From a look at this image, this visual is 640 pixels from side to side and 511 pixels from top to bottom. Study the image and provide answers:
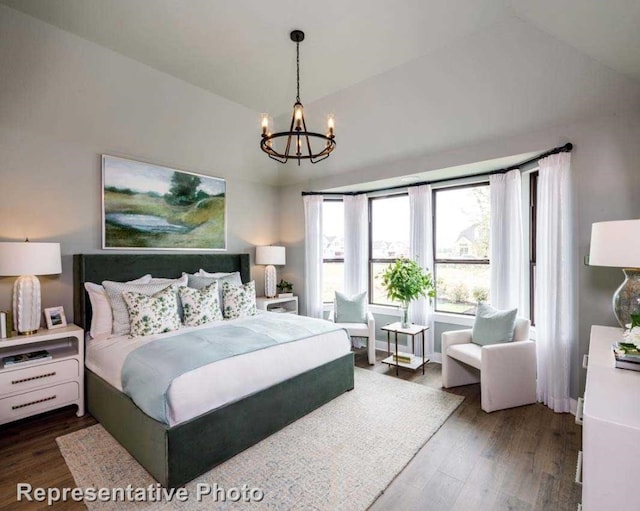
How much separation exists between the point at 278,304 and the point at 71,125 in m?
3.49

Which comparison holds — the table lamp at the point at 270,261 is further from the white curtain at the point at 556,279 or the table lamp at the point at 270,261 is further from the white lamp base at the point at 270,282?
the white curtain at the point at 556,279

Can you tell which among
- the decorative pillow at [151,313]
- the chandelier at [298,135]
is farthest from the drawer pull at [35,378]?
the chandelier at [298,135]

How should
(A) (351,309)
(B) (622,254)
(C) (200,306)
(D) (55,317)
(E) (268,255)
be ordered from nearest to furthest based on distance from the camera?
(B) (622,254) < (D) (55,317) < (C) (200,306) < (A) (351,309) < (E) (268,255)

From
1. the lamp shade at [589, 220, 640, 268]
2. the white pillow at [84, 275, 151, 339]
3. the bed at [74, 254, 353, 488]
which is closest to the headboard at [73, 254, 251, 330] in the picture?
the bed at [74, 254, 353, 488]

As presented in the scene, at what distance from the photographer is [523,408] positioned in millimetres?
3049

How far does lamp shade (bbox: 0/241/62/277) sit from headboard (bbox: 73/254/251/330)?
1.59 ft

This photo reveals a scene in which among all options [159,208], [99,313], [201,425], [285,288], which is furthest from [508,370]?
[159,208]

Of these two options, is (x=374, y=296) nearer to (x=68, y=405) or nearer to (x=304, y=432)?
(x=304, y=432)

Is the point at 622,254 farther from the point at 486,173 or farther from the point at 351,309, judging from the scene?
the point at 351,309

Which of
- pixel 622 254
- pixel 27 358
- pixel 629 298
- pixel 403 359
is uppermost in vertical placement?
pixel 622 254

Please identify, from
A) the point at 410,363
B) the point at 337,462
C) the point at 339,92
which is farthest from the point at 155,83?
the point at 410,363

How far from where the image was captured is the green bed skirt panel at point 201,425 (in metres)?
2.00

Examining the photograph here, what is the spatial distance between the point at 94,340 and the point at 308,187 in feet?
11.6

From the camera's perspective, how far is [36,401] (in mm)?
2674
